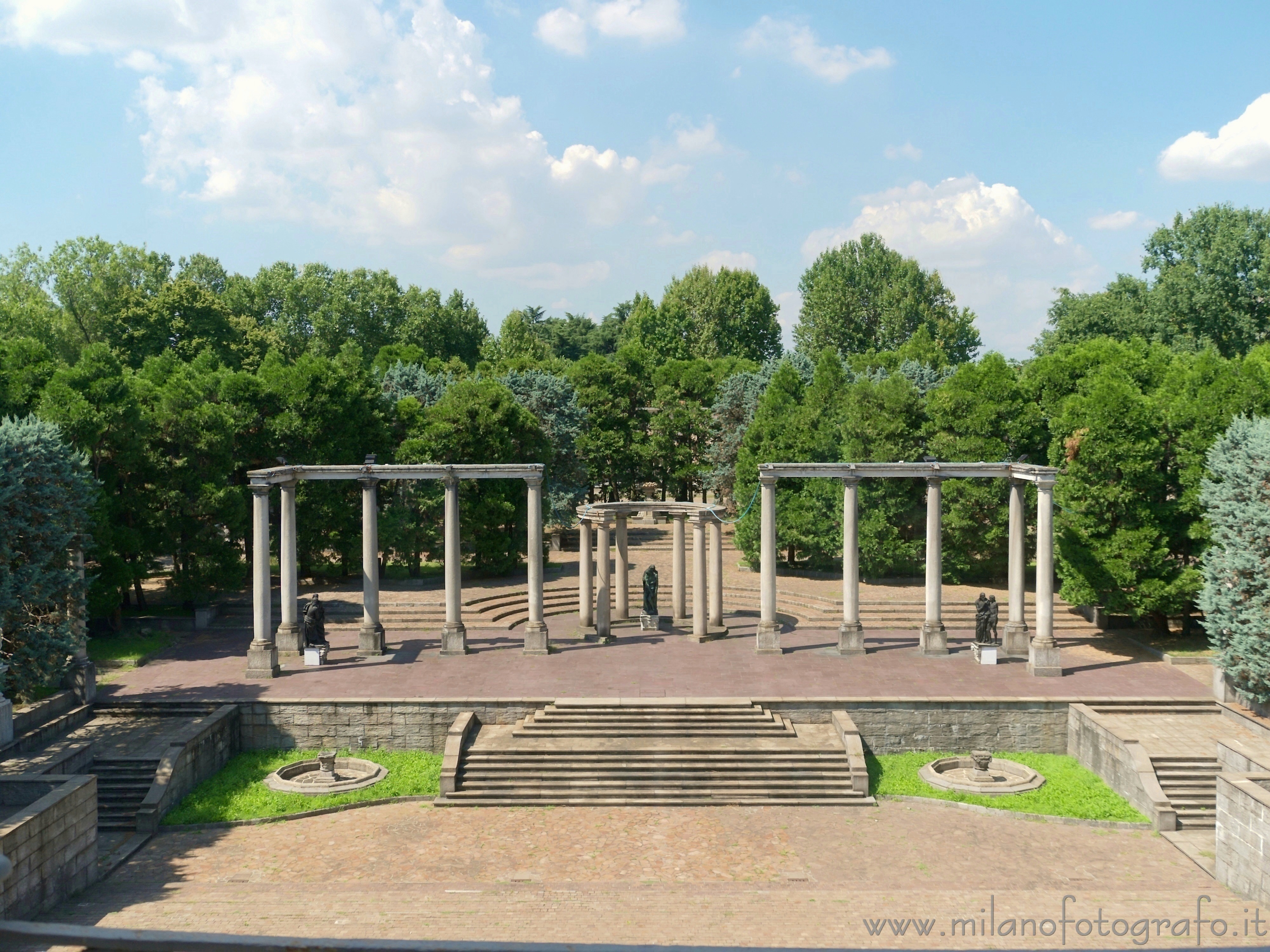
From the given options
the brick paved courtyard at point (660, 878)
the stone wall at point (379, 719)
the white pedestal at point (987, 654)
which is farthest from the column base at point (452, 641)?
the white pedestal at point (987, 654)

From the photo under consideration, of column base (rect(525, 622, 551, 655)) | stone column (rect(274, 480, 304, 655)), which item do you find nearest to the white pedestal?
column base (rect(525, 622, 551, 655))

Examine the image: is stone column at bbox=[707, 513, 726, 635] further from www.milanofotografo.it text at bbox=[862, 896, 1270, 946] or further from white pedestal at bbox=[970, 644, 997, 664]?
www.milanofotografo.it text at bbox=[862, 896, 1270, 946]

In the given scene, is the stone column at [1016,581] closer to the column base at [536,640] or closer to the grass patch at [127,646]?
the column base at [536,640]

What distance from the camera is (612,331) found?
113312 mm

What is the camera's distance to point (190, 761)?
22812mm

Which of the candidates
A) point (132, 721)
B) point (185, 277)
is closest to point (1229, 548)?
point (132, 721)

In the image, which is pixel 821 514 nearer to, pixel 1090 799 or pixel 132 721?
pixel 1090 799

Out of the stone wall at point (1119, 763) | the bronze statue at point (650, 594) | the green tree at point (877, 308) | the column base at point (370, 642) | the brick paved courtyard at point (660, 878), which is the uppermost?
the green tree at point (877, 308)

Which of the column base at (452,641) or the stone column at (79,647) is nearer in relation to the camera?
the stone column at (79,647)

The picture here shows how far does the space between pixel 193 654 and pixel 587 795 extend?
631 inches

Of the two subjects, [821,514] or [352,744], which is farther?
[821,514]

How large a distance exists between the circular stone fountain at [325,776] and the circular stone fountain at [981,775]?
1327 cm

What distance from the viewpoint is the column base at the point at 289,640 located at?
30.7 m

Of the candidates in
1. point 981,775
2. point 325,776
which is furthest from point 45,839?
point 981,775
